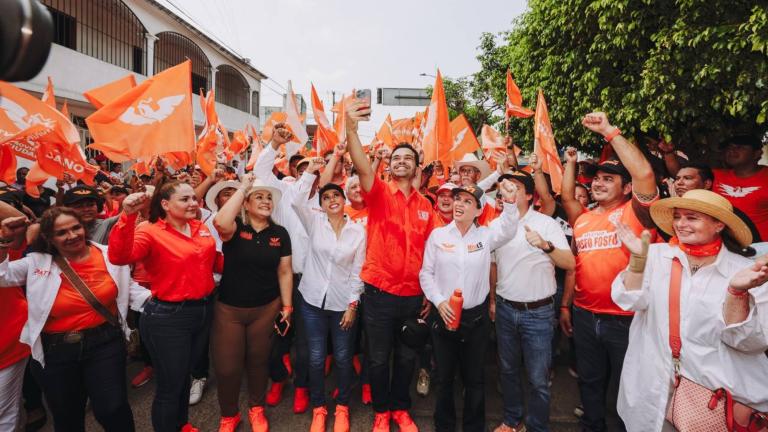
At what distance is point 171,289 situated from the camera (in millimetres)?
2859

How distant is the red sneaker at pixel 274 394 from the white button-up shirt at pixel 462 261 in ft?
6.15

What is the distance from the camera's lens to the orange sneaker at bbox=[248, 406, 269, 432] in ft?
11.0

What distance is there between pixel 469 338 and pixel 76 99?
51.7 ft

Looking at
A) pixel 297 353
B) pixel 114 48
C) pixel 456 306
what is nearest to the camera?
pixel 456 306

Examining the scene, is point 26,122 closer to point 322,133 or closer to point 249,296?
point 322,133

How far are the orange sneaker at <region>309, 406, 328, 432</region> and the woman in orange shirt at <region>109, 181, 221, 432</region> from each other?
41.8 inches

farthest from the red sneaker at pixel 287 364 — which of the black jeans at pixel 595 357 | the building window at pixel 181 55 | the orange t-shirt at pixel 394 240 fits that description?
the building window at pixel 181 55

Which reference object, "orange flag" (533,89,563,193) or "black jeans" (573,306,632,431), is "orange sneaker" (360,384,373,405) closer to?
"black jeans" (573,306,632,431)

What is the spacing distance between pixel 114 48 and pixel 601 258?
18.6 meters

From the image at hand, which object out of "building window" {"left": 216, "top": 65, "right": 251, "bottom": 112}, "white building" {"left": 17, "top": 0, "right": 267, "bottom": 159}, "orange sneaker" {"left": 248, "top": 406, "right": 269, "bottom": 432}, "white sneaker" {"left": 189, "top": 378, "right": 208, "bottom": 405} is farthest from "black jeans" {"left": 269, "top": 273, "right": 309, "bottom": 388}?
"building window" {"left": 216, "top": 65, "right": 251, "bottom": 112}

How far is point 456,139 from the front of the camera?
657 centimetres

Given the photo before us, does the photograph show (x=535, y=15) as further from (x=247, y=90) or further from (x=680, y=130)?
(x=247, y=90)

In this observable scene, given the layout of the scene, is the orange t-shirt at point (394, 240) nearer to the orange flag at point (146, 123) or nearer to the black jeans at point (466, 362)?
the black jeans at point (466, 362)

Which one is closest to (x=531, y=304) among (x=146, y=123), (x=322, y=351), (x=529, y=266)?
(x=529, y=266)
